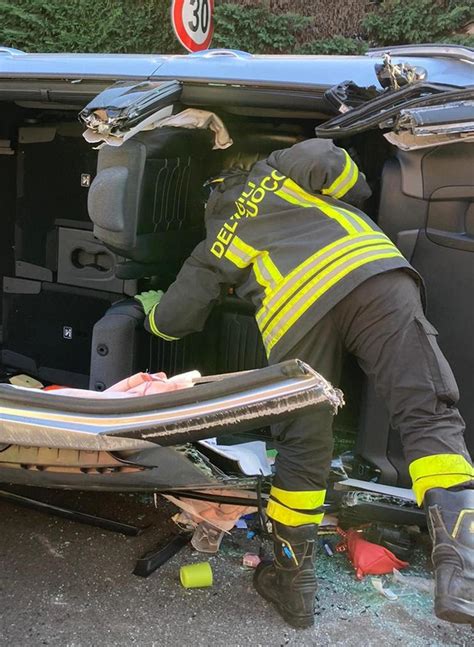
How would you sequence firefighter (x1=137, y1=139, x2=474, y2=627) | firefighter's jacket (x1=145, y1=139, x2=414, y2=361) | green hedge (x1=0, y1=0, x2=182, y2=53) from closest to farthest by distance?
firefighter (x1=137, y1=139, x2=474, y2=627) → firefighter's jacket (x1=145, y1=139, x2=414, y2=361) → green hedge (x1=0, y1=0, x2=182, y2=53)

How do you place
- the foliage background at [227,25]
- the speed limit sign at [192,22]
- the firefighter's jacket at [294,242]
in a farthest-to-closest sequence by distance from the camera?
the foliage background at [227,25] < the speed limit sign at [192,22] < the firefighter's jacket at [294,242]

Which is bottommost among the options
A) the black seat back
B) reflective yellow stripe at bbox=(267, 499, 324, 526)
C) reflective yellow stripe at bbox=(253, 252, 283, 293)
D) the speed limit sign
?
reflective yellow stripe at bbox=(267, 499, 324, 526)

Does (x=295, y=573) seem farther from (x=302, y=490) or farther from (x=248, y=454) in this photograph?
(x=248, y=454)

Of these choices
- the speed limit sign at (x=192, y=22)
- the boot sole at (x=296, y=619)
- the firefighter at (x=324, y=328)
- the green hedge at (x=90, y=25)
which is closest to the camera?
the firefighter at (x=324, y=328)

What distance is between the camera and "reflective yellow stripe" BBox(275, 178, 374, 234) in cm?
202

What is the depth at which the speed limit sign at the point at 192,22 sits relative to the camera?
4.89 meters

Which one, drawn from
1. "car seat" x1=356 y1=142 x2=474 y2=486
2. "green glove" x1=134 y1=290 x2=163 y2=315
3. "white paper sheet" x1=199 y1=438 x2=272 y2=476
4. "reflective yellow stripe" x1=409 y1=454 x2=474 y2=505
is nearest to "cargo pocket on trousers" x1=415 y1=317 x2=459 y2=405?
"reflective yellow stripe" x1=409 y1=454 x2=474 y2=505

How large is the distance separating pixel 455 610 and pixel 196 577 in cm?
90

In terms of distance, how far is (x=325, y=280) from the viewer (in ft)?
6.51

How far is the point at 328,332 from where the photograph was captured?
81.7 inches

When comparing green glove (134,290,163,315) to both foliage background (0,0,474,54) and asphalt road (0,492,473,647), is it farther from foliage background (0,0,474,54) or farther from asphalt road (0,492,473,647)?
foliage background (0,0,474,54)

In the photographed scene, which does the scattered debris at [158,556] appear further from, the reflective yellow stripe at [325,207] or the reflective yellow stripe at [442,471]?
the reflective yellow stripe at [325,207]

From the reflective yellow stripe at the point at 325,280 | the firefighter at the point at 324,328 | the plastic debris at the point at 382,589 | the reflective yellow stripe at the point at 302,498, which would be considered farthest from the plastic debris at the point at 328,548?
the reflective yellow stripe at the point at 325,280

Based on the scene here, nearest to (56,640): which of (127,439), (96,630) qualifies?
(96,630)
